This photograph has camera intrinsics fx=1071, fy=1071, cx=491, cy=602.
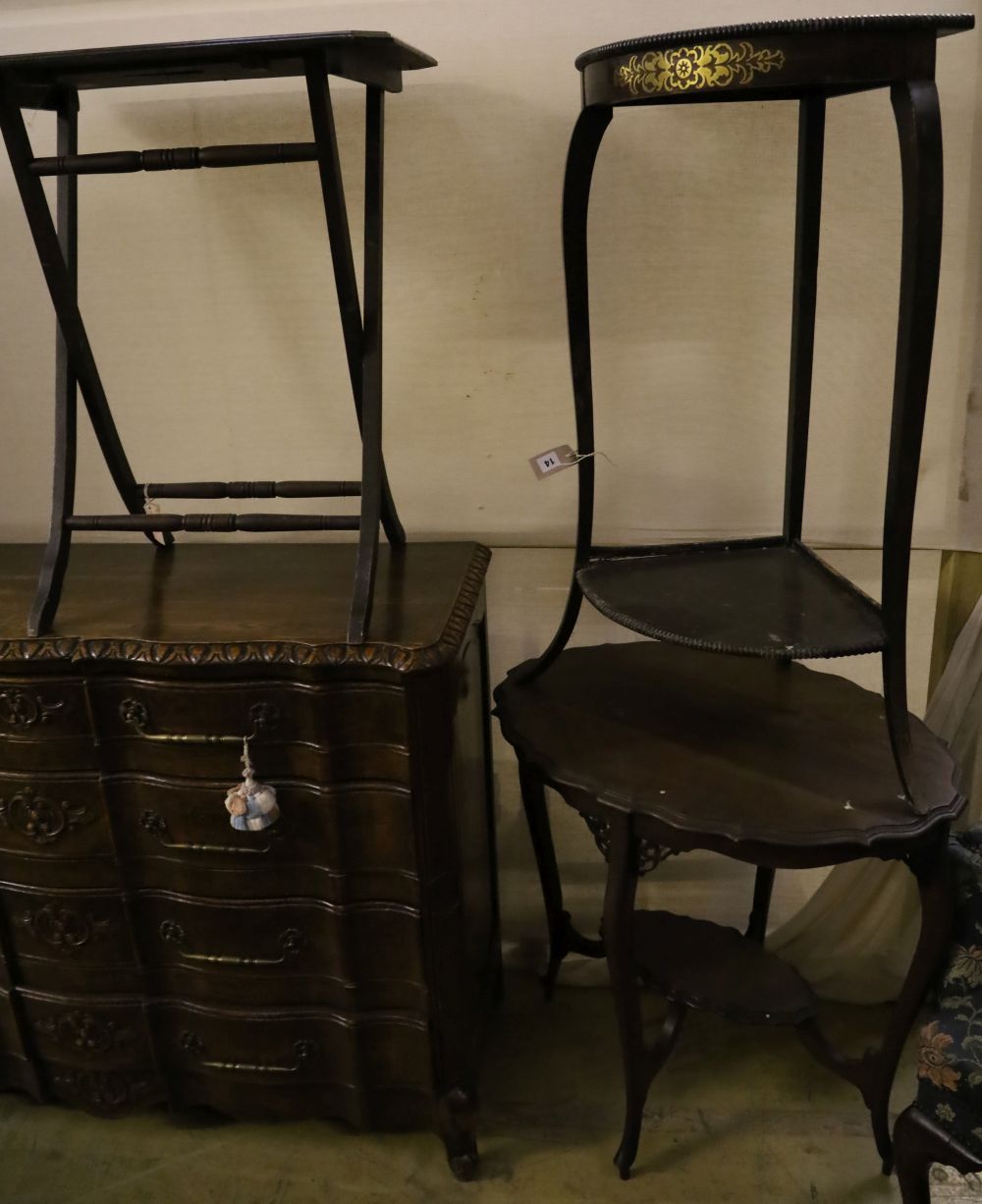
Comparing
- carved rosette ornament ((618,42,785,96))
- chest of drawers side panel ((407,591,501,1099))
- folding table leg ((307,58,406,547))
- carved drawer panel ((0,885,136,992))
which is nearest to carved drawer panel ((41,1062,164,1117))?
carved drawer panel ((0,885,136,992))

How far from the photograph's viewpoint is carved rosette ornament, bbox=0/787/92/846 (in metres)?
1.62

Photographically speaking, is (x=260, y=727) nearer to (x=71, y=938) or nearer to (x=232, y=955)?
(x=232, y=955)

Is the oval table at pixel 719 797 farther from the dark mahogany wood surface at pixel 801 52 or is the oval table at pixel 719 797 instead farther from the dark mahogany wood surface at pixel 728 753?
the dark mahogany wood surface at pixel 801 52

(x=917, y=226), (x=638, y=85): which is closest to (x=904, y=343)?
(x=917, y=226)

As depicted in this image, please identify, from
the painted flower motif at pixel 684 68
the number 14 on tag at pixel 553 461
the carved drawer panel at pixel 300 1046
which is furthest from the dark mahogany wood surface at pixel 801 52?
the carved drawer panel at pixel 300 1046

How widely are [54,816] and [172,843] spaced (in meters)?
0.19

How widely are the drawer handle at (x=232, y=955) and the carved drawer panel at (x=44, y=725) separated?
30cm

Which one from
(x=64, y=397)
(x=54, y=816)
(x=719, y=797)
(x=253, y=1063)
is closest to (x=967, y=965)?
(x=719, y=797)

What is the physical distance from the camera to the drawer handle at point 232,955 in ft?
5.41

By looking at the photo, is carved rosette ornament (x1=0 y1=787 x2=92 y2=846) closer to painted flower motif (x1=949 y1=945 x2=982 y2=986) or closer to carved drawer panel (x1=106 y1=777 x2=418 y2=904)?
carved drawer panel (x1=106 y1=777 x2=418 y2=904)

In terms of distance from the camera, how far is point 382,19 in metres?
1.72

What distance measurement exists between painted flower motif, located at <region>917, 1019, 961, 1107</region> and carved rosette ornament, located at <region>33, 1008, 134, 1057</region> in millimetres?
1219

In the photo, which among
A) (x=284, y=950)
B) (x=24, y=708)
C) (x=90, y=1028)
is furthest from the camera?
(x=90, y=1028)

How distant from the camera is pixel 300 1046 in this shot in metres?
1.72
